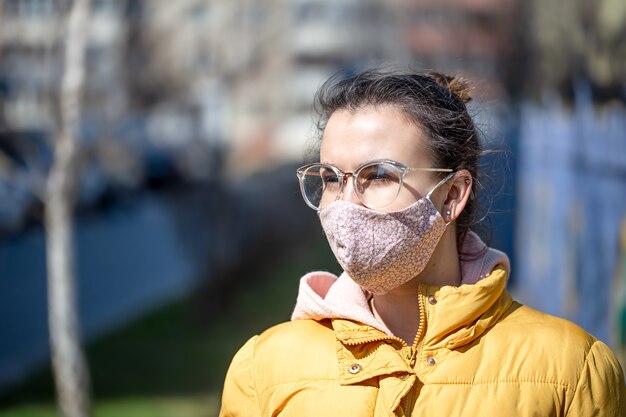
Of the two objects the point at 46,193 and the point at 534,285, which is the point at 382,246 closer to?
the point at 46,193

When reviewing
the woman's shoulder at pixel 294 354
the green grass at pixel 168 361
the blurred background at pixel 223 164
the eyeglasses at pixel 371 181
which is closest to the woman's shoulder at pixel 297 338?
the woman's shoulder at pixel 294 354

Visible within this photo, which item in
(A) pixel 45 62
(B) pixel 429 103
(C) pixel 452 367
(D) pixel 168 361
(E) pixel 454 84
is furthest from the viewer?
(D) pixel 168 361

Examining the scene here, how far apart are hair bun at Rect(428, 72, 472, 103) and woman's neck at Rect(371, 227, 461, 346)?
31cm

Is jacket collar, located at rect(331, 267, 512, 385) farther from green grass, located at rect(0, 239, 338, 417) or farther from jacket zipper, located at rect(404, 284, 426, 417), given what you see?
green grass, located at rect(0, 239, 338, 417)

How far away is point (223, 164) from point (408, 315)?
1029 cm

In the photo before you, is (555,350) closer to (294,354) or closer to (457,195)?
(457,195)

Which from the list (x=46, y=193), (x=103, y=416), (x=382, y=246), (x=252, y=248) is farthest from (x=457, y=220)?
(x=252, y=248)

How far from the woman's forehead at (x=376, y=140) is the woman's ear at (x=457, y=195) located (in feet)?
0.30

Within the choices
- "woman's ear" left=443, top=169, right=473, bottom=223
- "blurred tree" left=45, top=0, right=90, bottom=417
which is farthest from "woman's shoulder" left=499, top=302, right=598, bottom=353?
"blurred tree" left=45, top=0, right=90, bottom=417

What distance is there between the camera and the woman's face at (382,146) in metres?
2.02

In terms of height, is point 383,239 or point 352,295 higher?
point 383,239

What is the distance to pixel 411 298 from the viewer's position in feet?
6.97

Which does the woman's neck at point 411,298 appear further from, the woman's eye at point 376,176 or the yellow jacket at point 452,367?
the woman's eye at point 376,176

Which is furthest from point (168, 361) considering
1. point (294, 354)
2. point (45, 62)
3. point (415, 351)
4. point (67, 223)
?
point (415, 351)
